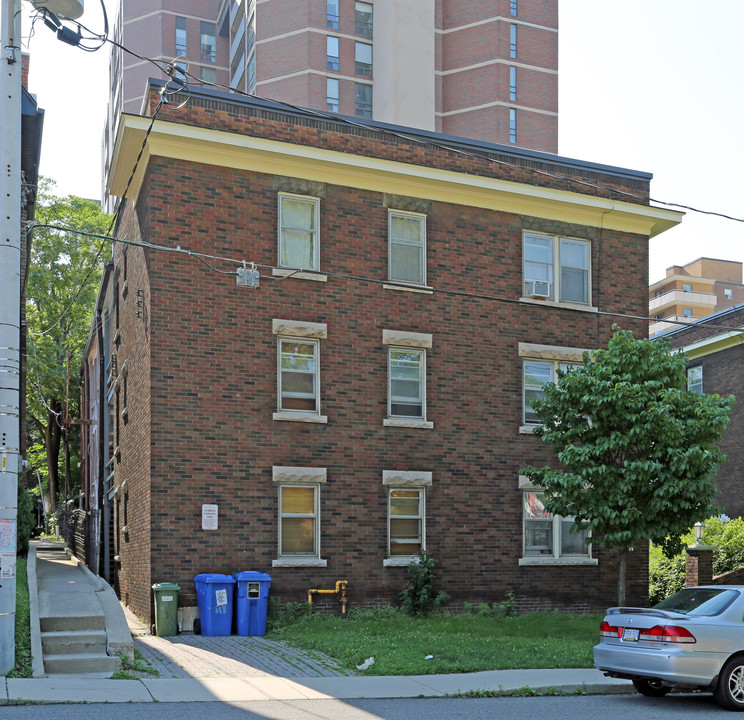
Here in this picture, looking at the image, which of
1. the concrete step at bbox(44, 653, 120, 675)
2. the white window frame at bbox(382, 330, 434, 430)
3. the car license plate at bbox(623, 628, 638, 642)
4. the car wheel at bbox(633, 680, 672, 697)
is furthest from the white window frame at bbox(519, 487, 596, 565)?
the concrete step at bbox(44, 653, 120, 675)

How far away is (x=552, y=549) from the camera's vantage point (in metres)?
22.8

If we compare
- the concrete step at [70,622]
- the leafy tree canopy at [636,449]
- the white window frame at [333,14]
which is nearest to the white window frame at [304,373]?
the leafy tree canopy at [636,449]

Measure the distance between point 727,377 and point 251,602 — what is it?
2227 cm

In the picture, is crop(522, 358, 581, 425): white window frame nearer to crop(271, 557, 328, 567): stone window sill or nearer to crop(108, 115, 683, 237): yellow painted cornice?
crop(108, 115, 683, 237): yellow painted cornice

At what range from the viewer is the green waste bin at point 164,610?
59.6ft

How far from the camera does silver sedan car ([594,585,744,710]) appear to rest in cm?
1188

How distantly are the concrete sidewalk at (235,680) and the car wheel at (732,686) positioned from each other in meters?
1.96

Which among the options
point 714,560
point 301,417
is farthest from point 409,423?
point 714,560

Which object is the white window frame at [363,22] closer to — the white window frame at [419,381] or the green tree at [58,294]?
the green tree at [58,294]

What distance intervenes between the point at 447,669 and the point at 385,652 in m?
1.21

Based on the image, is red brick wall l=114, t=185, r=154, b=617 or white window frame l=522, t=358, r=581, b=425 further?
white window frame l=522, t=358, r=581, b=425

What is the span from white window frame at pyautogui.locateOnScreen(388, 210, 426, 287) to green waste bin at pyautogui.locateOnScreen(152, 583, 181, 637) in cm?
807

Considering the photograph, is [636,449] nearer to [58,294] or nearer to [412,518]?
[412,518]

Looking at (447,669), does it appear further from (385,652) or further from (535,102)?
(535,102)
